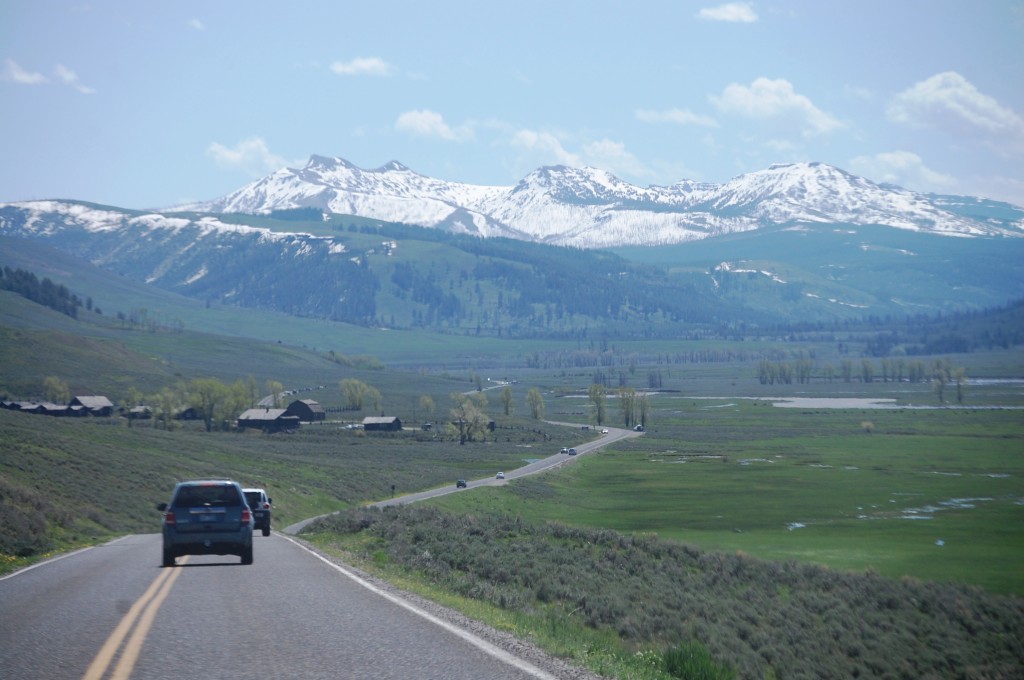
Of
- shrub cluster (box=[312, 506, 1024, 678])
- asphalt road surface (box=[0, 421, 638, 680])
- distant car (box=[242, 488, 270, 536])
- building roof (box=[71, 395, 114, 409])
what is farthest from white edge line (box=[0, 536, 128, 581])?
building roof (box=[71, 395, 114, 409])

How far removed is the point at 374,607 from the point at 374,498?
6131 centimetres

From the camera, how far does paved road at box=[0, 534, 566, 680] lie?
11.8m

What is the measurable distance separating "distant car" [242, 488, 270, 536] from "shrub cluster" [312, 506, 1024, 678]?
2.19m

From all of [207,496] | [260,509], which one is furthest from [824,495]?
[207,496]

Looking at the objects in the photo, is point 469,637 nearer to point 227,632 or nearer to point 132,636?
point 227,632

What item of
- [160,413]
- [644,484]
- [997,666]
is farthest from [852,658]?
[160,413]

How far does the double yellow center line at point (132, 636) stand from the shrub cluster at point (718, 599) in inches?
245

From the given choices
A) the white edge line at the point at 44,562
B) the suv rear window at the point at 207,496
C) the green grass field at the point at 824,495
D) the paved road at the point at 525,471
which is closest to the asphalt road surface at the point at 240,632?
the white edge line at the point at 44,562

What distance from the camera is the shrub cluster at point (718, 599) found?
22.8 metres

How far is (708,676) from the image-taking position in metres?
13.7

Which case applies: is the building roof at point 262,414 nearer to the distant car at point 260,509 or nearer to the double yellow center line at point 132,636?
the distant car at point 260,509

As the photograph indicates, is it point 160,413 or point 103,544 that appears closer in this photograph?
point 103,544

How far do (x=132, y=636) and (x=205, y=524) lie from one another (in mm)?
10344

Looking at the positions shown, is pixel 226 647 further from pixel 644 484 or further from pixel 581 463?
pixel 581 463
